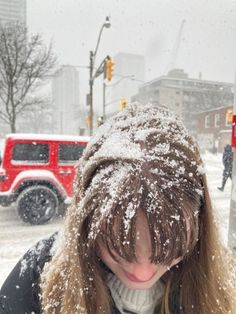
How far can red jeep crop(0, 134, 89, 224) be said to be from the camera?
657 centimetres

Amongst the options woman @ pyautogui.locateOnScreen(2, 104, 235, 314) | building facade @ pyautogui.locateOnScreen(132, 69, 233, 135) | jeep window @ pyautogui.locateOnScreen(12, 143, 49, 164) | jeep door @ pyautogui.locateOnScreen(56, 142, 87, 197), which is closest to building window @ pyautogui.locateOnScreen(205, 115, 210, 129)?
building facade @ pyautogui.locateOnScreen(132, 69, 233, 135)

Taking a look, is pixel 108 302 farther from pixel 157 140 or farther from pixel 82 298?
pixel 157 140

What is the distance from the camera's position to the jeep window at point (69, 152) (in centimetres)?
682

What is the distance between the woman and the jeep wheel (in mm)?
5625

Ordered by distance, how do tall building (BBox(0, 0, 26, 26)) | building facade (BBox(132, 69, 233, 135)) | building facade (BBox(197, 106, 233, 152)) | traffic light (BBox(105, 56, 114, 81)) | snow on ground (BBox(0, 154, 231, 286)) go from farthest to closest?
building facade (BBox(132, 69, 233, 135)) < building facade (BBox(197, 106, 233, 152)) < tall building (BBox(0, 0, 26, 26)) < traffic light (BBox(105, 56, 114, 81)) < snow on ground (BBox(0, 154, 231, 286))

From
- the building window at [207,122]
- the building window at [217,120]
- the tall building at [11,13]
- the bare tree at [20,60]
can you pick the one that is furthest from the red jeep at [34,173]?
the building window at [207,122]

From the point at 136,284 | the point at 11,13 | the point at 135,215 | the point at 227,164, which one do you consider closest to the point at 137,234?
the point at 135,215

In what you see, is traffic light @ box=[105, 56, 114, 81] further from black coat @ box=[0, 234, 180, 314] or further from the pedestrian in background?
black coat @ box=[0, 234, 180, 314]

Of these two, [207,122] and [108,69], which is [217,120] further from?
[108,69]

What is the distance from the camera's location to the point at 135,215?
2.73 ft

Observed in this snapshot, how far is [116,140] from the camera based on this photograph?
90 cm

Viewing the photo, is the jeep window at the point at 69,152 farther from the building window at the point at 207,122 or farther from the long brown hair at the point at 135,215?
the building window at the point at 207,122

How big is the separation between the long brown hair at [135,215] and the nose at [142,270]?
0.04 meters

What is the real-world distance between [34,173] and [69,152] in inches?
33.7
